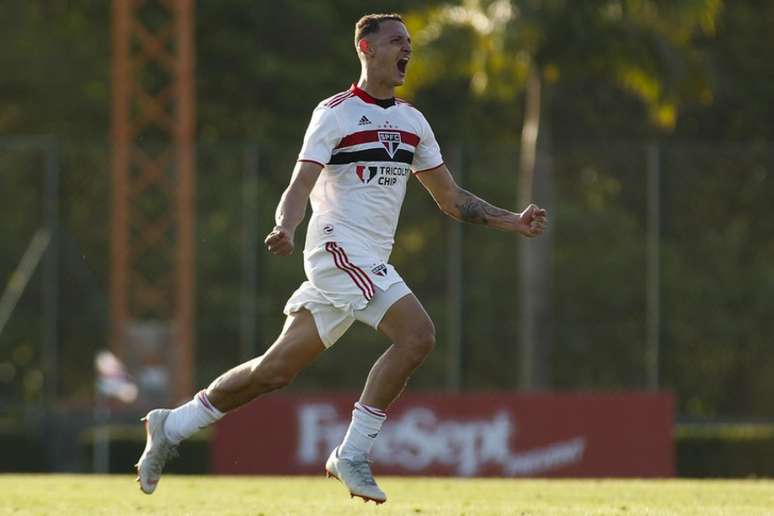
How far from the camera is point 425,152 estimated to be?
9.03m

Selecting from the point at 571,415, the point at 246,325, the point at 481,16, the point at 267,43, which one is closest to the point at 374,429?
the point at 571,415

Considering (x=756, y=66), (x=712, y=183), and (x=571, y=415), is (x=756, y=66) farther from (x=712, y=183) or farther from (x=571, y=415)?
(x=571, y=415)

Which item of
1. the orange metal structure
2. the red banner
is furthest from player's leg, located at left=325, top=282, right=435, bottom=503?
the orange metal structure

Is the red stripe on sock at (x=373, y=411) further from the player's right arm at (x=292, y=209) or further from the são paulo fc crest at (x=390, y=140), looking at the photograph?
the são paulo fc crest at (x=390, y=140)

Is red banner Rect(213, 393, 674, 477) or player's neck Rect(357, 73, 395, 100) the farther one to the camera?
red banner Rect(213, 393, 674, 477)

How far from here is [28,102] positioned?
3700 cm

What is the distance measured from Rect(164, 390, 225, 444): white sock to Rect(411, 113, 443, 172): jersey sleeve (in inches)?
58.6

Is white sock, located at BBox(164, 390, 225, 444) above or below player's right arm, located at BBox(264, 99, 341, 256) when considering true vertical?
below

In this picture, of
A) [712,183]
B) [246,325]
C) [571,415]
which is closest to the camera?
[571,415]

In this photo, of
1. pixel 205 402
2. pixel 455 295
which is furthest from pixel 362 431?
pixel 455 295

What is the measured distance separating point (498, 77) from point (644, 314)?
4.02 metres

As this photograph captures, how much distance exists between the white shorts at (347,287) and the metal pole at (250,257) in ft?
50.7

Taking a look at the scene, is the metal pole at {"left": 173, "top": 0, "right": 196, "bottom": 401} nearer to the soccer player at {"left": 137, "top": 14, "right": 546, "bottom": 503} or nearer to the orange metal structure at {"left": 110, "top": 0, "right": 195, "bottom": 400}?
the orange metal structure at {"left": 110, "top": 0, "right": 195, "bottom": 400}

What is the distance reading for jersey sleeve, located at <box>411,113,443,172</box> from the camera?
29.3 ft
